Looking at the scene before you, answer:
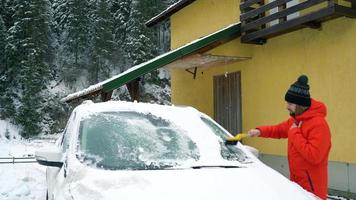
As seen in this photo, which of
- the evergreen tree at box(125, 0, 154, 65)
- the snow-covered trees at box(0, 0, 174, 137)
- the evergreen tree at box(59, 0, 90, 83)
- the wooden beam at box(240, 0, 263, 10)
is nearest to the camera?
the wooden beam at box(240, 0, 263, 10)

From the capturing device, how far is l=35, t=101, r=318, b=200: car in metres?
2.88

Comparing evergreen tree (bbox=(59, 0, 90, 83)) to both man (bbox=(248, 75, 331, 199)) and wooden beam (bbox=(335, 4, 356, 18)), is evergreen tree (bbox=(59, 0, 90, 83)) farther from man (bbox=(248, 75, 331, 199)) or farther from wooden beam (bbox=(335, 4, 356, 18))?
man (bbox=(248, 75, 331, 199))

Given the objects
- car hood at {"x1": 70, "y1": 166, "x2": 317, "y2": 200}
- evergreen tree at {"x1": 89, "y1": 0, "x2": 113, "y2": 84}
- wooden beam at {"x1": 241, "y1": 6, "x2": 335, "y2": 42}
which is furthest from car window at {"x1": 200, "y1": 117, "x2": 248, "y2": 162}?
evergreen tree at {"x1": 89, "y1": 0, "x2": 113, "y2": 84}

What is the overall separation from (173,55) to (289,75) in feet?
8.87

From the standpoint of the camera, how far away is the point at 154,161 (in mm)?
3400

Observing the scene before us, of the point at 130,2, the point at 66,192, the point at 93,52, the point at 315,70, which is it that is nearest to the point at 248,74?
the point at 315,70

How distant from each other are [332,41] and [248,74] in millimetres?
2795

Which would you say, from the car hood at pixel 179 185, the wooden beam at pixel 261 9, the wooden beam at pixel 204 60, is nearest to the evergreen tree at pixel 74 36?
the wooden beam at pixel 204 60

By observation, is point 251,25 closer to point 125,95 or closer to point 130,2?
point 125,95

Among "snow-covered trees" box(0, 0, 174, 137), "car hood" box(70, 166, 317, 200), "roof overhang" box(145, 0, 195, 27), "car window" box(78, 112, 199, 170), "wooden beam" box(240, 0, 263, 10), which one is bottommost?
"car hood" box(70, 166, 317, 200)

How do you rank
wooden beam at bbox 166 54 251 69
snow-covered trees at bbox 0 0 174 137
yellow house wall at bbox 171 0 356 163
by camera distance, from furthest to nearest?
snow-covered trees at bbox 0 0 174 137
wooden beam at bbox 166 54 251 69
yellow house wall at bbox 171 0 356 163

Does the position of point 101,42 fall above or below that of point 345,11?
above

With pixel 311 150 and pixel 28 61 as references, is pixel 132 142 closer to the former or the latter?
pixel 311 150

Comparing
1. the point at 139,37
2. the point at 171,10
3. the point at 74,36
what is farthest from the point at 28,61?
the point at 171,10
